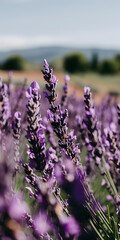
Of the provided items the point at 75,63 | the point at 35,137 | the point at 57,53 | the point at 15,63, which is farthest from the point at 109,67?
the point at 57,53

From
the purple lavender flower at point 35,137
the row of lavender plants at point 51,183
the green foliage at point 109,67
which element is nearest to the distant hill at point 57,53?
the green foliage at point 109,67

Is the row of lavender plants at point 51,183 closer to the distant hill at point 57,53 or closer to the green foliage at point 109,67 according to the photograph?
the green foliage at point 109,67

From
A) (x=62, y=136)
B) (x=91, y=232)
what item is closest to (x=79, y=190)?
(x=91, y=232)

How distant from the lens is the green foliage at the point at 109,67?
34.9m

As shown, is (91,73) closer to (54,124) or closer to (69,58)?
(69,58)

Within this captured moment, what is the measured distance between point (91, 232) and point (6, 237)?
0.51 meters

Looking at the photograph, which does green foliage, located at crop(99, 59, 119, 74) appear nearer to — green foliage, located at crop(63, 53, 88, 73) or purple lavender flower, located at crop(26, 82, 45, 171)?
green foliage, located at crop(63, 53, 88, 73)

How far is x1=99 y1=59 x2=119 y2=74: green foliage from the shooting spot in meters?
34.9

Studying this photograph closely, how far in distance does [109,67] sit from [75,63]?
405 centimetres

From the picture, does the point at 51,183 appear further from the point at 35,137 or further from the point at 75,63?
the point at 75,63

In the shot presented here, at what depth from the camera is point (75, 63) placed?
115 feet

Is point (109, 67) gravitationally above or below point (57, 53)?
below

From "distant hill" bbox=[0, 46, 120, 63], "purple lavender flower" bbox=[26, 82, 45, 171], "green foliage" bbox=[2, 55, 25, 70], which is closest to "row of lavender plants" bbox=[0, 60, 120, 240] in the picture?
"purple lavender flower" bbox=[26, 82, 45, 171]

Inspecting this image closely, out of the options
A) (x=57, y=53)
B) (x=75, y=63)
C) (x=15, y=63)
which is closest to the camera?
(x=15, y=63)
